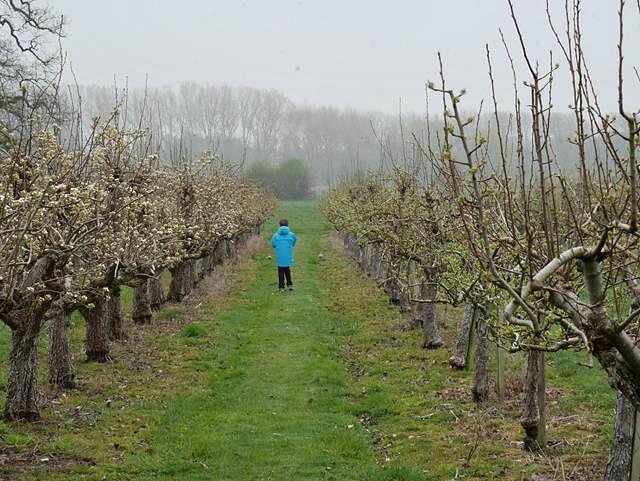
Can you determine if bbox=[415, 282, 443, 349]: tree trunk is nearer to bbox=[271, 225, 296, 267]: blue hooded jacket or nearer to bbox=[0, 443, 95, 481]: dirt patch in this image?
bbox=[0, 443, 95, 481]: dirt patch

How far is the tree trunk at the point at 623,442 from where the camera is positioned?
7.79 metres

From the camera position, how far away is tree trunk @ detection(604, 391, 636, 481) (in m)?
7.79

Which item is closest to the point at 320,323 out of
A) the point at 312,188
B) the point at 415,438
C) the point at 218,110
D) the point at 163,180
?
the point at 163,180

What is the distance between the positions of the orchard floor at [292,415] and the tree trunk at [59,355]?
1.15ft

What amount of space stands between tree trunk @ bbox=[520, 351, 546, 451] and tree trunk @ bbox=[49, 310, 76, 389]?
333 inches

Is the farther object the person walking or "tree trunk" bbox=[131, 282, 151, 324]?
the person walking

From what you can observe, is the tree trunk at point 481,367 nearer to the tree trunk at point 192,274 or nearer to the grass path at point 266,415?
the grass path at point 266,415

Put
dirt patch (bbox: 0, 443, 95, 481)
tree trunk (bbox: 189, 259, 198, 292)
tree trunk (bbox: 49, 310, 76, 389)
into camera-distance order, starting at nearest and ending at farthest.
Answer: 1. dirt patch (bbox: 0, 443, 95, 481)
2. tree trunk (bbox: 49, 310, 76, 389)
3. tree trunk (bbox: 189, 259, 198, 292)

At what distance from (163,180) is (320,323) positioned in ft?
20.8

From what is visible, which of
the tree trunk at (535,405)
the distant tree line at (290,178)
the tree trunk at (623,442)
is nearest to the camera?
the tree trunk at (623,442)

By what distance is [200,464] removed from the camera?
9.91 m

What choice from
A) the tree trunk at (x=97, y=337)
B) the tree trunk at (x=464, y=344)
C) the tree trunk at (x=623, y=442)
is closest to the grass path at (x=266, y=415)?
the tree trunk at (x=97, y=337)

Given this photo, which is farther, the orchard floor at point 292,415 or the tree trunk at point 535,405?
the tree trunk at point 535,405

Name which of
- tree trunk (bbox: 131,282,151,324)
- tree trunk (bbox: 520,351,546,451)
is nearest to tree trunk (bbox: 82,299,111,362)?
tree trunk (bbox: 131,282,151,324)
